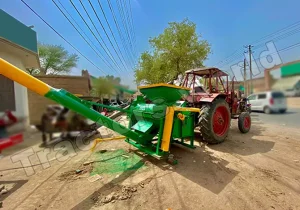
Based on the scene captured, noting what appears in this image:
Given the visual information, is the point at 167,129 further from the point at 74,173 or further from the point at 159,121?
the point at 74,173

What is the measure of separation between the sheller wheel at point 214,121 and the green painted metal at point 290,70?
2.53 meters

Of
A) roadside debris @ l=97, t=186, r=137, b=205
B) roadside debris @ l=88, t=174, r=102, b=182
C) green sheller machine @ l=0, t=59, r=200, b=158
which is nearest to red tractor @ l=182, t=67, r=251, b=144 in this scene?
green sheller machine @ l=0, t=59, r=200, b=158

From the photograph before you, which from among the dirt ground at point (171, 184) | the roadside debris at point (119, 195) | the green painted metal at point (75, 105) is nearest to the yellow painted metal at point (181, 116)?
the dirt ground at point (171, 184)

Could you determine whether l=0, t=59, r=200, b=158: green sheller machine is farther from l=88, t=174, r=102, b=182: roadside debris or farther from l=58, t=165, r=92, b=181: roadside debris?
l=58, t=165, r=92, b=181: roadside debris

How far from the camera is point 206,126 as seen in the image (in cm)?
446

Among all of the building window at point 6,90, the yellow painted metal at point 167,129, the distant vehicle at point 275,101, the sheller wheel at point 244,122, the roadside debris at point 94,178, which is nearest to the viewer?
the distant vehicle at point 275,101

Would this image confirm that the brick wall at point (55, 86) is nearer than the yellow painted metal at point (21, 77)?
No

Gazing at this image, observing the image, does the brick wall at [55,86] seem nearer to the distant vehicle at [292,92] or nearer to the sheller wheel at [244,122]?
the distant vehicle at [292,92]

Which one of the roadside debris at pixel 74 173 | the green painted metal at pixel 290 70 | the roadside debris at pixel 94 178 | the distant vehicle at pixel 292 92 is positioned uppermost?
the green painted metal at pixel 290 70

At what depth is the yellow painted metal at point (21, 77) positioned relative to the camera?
2.03 metres

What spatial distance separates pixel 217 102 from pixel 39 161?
15.6ft

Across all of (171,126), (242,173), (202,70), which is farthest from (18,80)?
(202,70)

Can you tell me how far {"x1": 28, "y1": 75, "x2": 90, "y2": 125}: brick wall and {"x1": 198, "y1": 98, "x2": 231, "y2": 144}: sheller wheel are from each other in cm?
298

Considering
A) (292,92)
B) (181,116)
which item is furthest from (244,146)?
(292,92)
